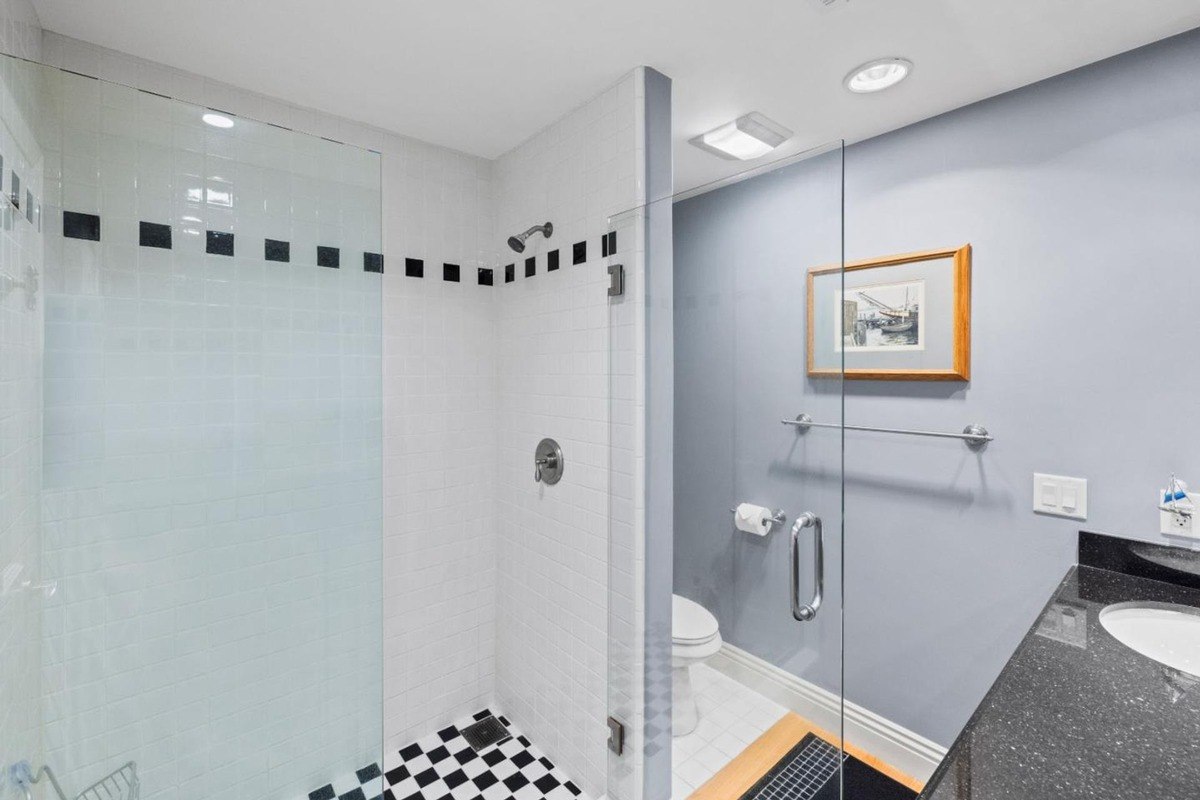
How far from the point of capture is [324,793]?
54.0 inches

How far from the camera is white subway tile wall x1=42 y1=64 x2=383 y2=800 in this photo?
1.12m

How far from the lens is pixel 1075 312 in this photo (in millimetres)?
1599

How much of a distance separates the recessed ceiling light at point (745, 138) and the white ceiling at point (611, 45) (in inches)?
2.4

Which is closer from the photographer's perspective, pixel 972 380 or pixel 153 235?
pixel 153 235

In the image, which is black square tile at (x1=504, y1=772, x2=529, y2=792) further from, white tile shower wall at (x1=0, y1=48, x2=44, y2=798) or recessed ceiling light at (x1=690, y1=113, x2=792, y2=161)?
recessed ceiling light at (x1=690, y1=113, x2=792, y2=161)

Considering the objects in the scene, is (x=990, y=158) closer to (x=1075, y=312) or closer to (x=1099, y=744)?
(x=1075, y=312)

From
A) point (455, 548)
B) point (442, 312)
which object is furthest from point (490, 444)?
point (442, 312)

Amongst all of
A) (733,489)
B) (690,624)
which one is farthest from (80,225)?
(690,624)

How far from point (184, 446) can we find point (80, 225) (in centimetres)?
50

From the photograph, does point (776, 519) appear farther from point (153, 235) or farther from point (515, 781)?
point (153, 235)

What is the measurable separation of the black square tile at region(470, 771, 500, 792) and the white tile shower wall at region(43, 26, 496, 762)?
1.12 ft

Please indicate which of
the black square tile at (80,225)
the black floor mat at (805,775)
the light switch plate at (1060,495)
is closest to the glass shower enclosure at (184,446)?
the black square tile at (80,225)

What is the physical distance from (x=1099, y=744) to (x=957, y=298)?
145cm

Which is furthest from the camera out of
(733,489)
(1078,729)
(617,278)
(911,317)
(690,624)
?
(911,317)
